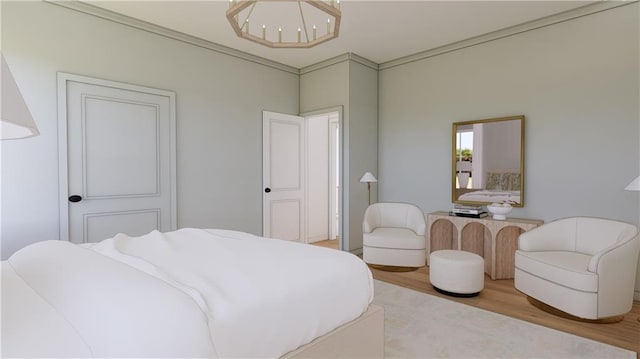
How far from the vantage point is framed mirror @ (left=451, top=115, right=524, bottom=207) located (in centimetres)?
378

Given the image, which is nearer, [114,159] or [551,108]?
[114,159]

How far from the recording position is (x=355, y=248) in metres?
4.75

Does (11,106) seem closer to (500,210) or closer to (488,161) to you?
(500,210)

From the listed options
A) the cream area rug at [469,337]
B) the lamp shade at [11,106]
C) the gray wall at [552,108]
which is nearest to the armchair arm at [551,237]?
the gray wall at [552,108]

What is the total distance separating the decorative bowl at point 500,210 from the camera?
145 inches

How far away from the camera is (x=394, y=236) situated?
3877mm

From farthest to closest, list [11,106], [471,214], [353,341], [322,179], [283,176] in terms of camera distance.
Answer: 1. [322,179]
2. [283,176]
3. [471,214]
4. [353,341]
5. [11,106]

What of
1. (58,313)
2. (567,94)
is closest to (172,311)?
(58,313)

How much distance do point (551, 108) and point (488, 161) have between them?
2.69 ft

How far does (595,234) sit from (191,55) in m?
4.50

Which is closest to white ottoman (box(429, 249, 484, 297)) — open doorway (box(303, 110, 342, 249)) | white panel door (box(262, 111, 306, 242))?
white panel door (box(262, 111, 306, 242))

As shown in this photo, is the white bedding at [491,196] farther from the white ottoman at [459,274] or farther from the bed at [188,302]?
the bed at [188,302]

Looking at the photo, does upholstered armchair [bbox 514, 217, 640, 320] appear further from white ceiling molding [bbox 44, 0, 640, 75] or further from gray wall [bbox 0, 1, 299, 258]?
gray wall [bbox 0, 1, 299, 258]

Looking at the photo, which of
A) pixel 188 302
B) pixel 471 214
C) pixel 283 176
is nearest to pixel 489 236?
pixel 471 214
